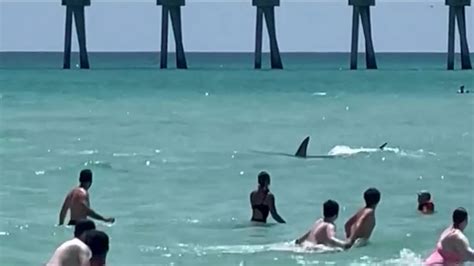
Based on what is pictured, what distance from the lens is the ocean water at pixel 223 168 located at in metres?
19.0

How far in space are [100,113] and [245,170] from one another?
23591mm

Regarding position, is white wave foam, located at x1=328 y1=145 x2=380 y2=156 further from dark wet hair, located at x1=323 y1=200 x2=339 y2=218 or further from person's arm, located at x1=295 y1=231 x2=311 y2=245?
dark wet hair, located at x1=323 y1=200 x2=339 y2=218

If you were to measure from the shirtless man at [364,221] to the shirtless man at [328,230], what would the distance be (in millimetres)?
212

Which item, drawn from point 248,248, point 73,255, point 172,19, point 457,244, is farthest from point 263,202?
point 172,19

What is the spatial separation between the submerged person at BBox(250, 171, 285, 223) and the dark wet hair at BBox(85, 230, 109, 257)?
27.7ft

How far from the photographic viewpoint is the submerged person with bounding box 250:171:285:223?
19.2 metres

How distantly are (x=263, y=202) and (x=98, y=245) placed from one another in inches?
361

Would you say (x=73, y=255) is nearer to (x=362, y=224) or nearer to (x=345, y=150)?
(x=362, y=224)

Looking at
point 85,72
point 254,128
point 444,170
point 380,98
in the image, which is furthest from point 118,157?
point 85,72

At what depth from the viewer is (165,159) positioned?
33469mm

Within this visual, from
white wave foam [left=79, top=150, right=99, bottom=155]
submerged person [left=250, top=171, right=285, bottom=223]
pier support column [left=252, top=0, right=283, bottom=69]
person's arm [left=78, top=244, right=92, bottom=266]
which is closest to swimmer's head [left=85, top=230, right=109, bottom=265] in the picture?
person's arm [left=78, top=244, right=92, bottom=266]

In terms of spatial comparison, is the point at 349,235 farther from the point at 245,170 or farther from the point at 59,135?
the point at 59,135

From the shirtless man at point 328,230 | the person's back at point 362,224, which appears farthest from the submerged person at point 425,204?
the shirtless man at point 328,230

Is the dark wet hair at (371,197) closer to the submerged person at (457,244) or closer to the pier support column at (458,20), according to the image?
the submerged person at (457,244)
